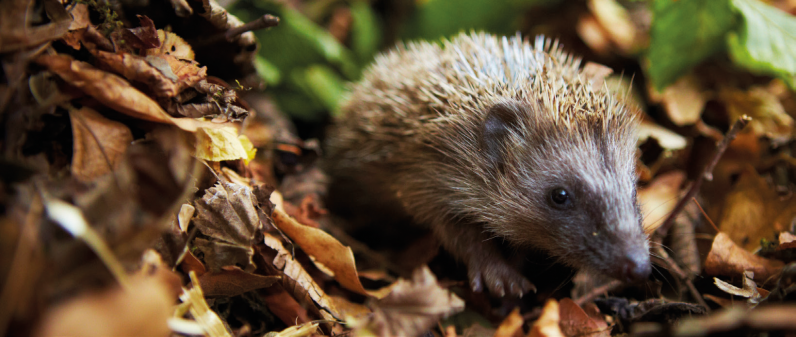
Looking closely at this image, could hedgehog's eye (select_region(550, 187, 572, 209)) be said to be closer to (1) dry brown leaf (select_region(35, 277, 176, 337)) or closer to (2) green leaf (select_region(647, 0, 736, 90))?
(2) green leaf (select_region(647, 0, 736, 90))

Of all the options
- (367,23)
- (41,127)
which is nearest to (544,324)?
(41,127)

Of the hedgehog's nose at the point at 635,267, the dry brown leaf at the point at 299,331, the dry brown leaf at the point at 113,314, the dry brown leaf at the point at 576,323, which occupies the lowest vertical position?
the dry brown leaf at the point at 299,331

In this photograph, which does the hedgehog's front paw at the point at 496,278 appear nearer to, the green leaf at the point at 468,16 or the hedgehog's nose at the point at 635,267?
the hedgehog's nose at the point at 635,267

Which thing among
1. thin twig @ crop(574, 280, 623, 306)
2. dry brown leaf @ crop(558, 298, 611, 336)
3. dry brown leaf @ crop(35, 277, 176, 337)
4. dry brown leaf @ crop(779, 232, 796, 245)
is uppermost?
dry brown leaf @ crop(779, 232, 796, 245)

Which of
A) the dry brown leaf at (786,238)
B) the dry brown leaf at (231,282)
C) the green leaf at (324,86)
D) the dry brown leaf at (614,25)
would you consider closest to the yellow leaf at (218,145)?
the dry brown leaf at (231,282)

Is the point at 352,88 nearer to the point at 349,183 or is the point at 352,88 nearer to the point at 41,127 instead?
the point at 349,183

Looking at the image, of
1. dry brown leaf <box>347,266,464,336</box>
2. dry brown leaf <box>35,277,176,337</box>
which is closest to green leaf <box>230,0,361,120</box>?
dry brown leaf <box>347,266,464,336</box>
